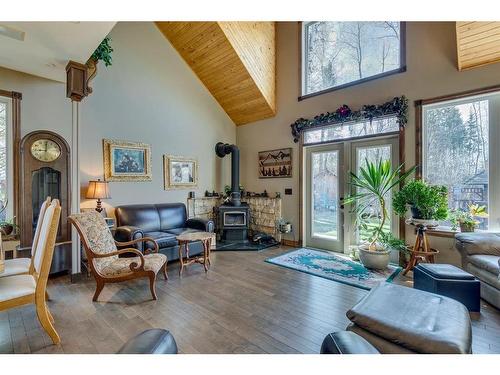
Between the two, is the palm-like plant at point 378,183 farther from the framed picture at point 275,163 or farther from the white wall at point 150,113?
the white wall at point 150,113

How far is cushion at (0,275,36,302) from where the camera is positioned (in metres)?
1.89

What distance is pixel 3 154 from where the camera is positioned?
3.32 meters

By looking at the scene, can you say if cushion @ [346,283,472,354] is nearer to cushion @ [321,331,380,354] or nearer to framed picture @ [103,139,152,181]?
cushion @ [321,331,380,354]

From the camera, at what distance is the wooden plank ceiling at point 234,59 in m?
4.78

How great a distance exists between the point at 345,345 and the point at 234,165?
5144mm

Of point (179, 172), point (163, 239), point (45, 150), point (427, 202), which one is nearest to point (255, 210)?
point (179, 172)

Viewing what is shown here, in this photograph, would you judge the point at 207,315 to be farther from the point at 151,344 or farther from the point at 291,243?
the point at 291,243

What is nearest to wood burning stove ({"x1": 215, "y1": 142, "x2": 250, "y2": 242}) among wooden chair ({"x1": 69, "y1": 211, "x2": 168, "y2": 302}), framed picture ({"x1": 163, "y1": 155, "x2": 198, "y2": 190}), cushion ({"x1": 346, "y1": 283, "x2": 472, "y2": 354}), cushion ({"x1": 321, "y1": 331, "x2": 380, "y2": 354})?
framed picture ({"x1": 163, "y1": 155, "x2": 198, "y2": 190})

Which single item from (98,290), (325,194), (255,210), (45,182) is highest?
→ (45,182)

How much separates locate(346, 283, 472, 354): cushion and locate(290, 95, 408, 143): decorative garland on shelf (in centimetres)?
304

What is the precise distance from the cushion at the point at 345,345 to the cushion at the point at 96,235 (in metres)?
2.71

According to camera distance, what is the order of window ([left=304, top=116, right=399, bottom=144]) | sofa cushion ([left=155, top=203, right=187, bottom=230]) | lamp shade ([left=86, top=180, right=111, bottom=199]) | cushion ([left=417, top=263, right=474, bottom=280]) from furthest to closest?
1. sofa cushion ([left=155, top=203, right=187, bottom=230])
2. window ([left=304, top=116, right=399, bottom=144])
3. lamp shade ([left=86, top=180, right=111, bottom=199])
4. cushion ([left=417, top=263, right=474, bottom=280])

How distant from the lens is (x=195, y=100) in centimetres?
574

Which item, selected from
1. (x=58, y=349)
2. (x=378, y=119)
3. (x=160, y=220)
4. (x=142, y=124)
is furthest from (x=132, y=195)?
(x=378, y=119)
